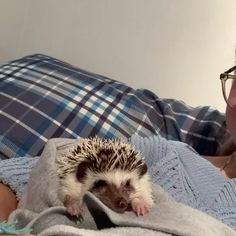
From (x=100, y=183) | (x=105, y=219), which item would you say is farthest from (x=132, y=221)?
(x=100, y=183)

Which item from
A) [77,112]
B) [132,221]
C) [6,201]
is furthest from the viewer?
[77,112]

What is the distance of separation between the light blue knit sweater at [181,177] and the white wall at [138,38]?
87cm

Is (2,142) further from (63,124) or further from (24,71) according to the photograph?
(24,71)

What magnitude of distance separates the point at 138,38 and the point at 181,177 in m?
1.04

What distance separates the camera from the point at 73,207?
959 millimetres

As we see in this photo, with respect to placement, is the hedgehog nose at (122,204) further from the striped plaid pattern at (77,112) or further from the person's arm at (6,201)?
the striped plaid pattern at (77,112)

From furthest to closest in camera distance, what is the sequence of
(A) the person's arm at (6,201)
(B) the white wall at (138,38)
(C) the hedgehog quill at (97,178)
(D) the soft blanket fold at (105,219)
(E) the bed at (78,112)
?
(B) the white wall at (138,38)
(E) the bed at (78,112)
(A) the person's arm at (6,201)
(C) the hedgehog quill at (97,178)
(D) the soft blanket fold at (105,219)

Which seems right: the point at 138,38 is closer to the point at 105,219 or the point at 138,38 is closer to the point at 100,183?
the point at 100,183

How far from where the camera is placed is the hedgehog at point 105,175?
3.45 feet

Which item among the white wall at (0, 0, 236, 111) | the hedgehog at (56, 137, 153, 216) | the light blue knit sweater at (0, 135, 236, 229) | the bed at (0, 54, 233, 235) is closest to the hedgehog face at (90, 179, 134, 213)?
the hedgehog at (56, 137, 153, 216)

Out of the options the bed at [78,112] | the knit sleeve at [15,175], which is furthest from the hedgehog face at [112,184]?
the bed at [78,112]

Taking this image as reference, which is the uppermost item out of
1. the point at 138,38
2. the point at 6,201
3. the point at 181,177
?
the point at 138,38

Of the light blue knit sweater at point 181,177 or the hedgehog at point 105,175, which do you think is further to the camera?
the light blue knit sweater at point 181,177

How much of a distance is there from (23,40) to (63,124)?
1.90 ft
